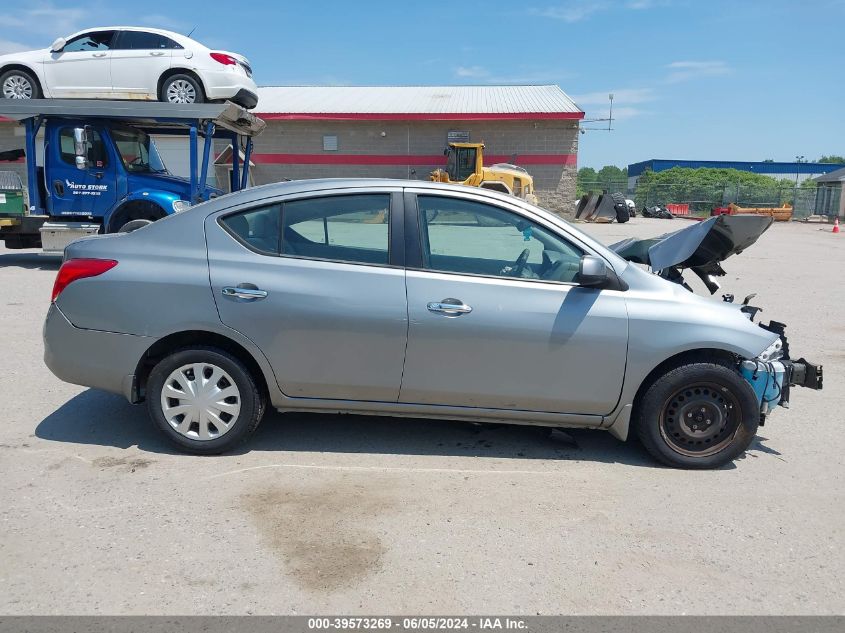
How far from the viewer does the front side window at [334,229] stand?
435 centimetres

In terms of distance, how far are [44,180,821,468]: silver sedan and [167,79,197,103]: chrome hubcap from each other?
344 inches

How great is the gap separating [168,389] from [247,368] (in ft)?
1.61

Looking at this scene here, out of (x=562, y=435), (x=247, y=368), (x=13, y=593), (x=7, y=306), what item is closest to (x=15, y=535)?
(x=13, y=593)

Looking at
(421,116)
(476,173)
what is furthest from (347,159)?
(476,173)

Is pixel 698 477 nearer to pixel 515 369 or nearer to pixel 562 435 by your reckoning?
pixel 562 435

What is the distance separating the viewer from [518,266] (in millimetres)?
4461

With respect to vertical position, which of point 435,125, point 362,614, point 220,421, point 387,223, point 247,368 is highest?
point 435,125

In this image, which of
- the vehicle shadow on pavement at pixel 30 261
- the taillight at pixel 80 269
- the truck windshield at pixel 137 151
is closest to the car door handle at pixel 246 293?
the taillight at pixel 80 269

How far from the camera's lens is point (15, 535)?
3.39 meters

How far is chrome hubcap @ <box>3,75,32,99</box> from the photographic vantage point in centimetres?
1241

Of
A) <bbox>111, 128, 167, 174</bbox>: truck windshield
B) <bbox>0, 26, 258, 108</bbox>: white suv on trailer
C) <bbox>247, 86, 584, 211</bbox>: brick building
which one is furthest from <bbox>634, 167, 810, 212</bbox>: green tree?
<bbox>111, 128, 167, 174</bbox>: truck windshield

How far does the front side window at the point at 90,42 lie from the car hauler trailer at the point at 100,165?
4.79 ft

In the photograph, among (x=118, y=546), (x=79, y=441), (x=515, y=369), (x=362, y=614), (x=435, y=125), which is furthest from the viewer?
(x=435, y=125)

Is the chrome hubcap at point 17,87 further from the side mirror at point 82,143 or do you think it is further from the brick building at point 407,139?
the brick building at point 407,139
